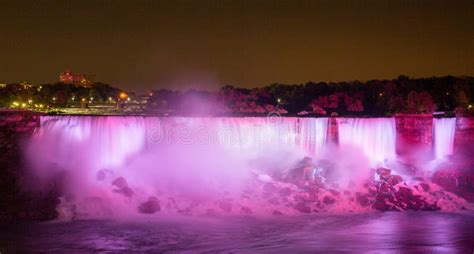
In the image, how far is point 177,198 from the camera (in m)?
22.1

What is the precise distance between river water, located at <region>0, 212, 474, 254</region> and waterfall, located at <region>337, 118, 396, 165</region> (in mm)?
6599

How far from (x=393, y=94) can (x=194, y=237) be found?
4102 centimetres

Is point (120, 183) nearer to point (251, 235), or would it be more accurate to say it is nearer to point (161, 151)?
→ point (161, 151)

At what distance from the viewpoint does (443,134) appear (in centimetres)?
2734

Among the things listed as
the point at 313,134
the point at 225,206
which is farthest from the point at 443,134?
the point at 225,206

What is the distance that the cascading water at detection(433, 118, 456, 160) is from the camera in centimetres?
2719

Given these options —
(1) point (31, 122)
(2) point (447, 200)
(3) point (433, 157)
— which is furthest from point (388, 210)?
(1) point (31, 122)

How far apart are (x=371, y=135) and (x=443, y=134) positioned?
11.1 feet

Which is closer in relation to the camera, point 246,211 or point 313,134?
point 246,211

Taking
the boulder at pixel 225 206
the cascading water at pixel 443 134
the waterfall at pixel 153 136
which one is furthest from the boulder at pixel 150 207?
the cascading water at pixel 443 134

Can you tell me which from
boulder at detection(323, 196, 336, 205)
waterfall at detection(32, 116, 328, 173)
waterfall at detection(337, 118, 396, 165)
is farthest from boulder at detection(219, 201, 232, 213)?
waterfall at detection(337, 118, 396, 165)

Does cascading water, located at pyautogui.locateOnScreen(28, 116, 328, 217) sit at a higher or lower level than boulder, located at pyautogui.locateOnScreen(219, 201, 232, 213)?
higher

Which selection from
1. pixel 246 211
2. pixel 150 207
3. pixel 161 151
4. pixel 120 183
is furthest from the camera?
pixel 161 151
